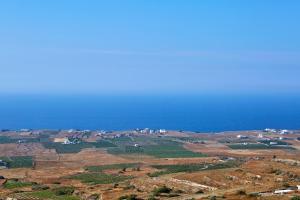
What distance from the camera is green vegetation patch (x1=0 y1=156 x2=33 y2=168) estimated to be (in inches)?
2964

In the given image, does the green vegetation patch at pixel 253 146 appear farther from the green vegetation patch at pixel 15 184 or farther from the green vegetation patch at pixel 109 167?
the green vegetation patch at pixel 15 184

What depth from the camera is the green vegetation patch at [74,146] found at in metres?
95.2

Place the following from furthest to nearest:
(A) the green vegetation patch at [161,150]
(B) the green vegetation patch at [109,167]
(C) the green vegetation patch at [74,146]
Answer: (C) the green vegetation patch at [74,146]
(A) the green vegetation patch at [161,150]
(B) the green vegetation patch at [109,167]

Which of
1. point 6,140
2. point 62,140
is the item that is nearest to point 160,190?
point 62,140

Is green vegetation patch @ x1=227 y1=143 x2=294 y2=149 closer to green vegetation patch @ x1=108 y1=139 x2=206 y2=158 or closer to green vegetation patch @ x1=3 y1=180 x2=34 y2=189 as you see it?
green vegetation patch @ x1=108 y1=139 x2=206 y2=158

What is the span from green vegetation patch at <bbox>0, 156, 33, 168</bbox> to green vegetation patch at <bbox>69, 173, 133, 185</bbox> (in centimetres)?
1663

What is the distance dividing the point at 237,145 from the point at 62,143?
3476 cm

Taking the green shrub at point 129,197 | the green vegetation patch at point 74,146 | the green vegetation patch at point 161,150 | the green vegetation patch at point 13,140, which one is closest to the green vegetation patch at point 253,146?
the green vegetation patch at point 161,150

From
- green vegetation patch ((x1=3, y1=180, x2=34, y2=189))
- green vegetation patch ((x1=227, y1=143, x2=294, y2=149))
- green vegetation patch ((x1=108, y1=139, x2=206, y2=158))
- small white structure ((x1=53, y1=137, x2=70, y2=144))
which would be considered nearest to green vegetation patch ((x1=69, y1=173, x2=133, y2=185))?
green vegetation patch ((x1=3, y1=180, x2=34, y2=189))

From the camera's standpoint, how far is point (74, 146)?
3947 inches

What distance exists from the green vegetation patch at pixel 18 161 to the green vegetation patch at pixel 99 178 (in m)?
16.6

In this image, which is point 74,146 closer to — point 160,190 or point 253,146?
point 253,146

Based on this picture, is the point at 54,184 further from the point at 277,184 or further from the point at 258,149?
the point at 258,149

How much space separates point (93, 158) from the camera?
83625mm
